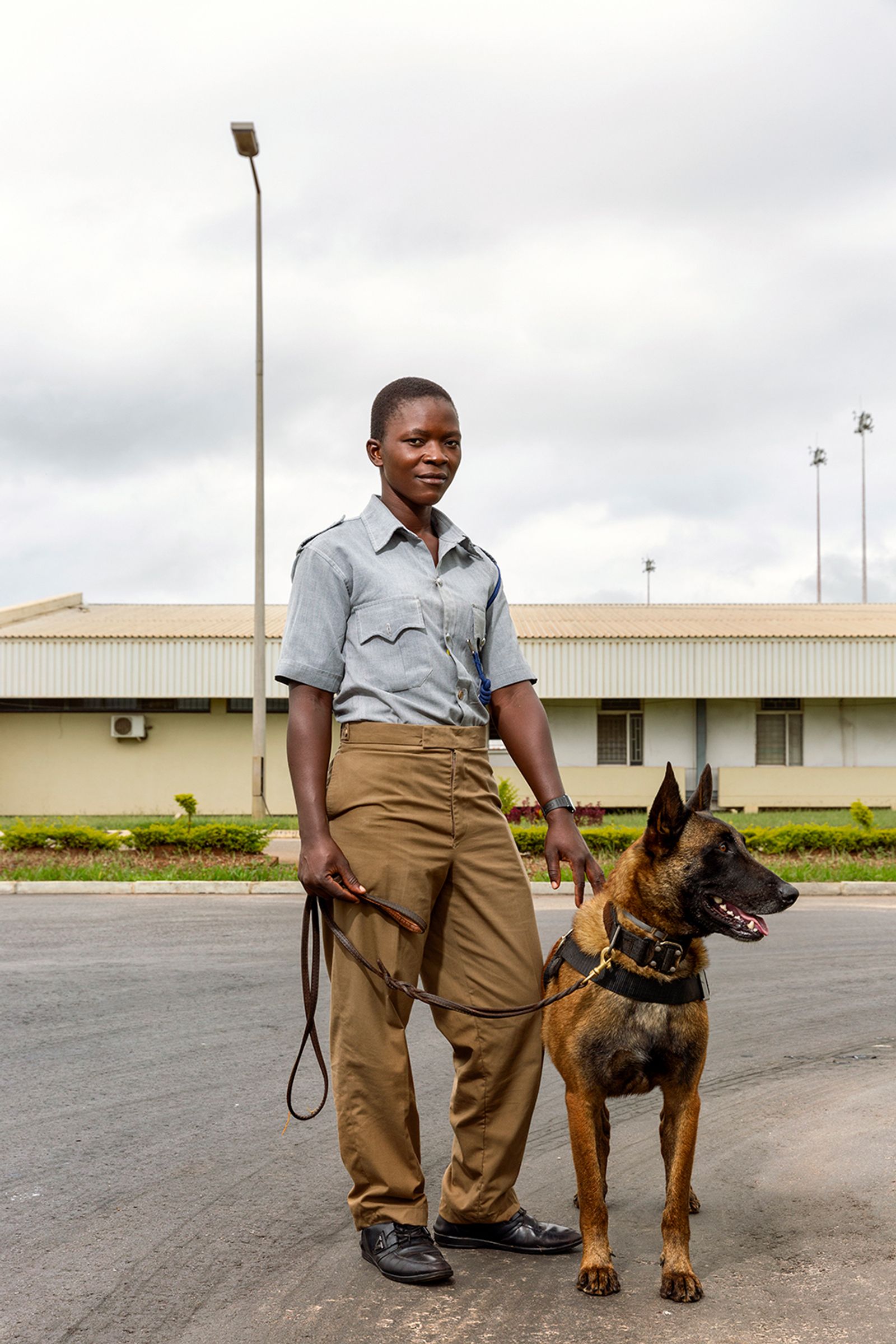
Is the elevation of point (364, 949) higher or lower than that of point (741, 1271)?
higher

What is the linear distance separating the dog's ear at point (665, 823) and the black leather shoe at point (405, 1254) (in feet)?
3.98

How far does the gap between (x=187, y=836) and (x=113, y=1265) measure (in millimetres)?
11905

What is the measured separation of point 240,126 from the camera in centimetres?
1861

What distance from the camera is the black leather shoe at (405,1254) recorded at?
328cm

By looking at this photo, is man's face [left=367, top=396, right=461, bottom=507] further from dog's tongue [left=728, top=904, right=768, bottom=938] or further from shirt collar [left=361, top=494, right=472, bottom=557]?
dog's tongue [left=728, top=904, right=768, bottom=938]

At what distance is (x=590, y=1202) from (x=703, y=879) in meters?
0.90

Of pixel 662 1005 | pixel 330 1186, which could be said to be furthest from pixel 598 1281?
pixel 330 1186

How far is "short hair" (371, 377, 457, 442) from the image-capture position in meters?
3.58

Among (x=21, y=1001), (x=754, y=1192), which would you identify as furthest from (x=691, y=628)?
(x=754, y=1192)

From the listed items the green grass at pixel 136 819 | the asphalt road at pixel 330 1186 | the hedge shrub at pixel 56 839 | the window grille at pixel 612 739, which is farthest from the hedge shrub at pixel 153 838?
the window grille at pixel 612 739

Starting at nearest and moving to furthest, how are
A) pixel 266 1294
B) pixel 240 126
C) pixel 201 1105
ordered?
pixel 266 1294
pixel 201 1105
pixel 240 126

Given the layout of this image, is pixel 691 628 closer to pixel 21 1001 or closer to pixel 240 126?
pixel 240 126

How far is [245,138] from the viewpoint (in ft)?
61.8

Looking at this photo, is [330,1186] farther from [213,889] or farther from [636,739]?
[636,739]
